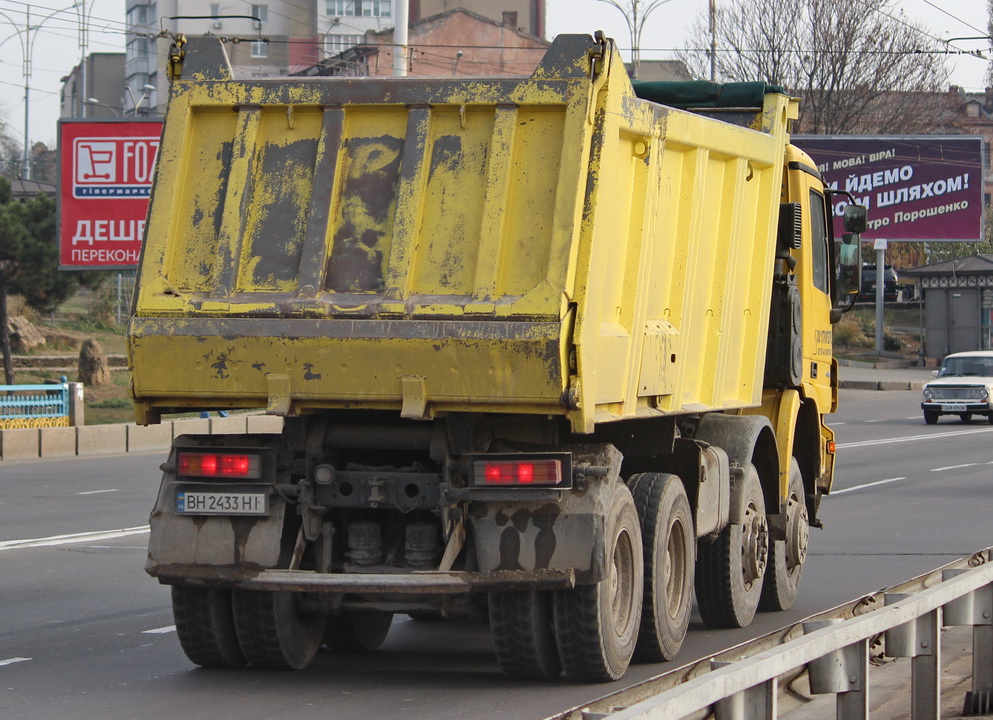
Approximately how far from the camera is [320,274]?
7016mm

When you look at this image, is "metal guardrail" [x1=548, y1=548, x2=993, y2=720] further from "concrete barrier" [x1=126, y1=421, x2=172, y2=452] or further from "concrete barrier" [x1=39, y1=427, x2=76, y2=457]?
"concrete barrier" [x1=126, y1=421, x2=172, y2=452]

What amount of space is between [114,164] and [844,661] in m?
30.5

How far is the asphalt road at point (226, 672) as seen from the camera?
276 inches

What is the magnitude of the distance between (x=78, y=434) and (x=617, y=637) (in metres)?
19.5

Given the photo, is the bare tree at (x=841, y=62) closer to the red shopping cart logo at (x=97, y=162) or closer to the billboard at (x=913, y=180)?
the billboard at (x=913, y=180)

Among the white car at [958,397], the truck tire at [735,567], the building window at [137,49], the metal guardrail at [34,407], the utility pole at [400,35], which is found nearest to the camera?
the truck tire at [735,567]

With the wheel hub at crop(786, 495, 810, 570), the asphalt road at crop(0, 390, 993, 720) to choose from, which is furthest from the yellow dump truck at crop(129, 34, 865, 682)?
the wheel hub at crop(786, 495, 810, 570)

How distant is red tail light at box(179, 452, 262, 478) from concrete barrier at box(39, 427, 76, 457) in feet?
60.4

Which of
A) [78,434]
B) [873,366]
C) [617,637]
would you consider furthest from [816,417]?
[873,366]

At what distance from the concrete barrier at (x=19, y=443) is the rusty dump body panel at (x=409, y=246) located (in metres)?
17.9

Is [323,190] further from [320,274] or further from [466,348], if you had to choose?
[466,348]

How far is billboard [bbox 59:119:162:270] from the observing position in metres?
32.8

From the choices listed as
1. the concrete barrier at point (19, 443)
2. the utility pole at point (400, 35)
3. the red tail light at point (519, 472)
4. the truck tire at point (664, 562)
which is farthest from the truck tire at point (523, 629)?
the utility pole at point (400, 35)

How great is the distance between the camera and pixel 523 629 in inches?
279
